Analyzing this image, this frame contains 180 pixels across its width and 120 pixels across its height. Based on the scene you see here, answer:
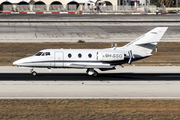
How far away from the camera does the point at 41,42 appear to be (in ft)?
188

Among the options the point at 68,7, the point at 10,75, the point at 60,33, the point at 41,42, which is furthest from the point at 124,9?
the point at 10,75

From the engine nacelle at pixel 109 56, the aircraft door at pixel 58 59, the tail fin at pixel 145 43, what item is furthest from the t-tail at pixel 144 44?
the aircraft door at pixel 58 59

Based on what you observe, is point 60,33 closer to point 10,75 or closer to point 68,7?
point 10,75

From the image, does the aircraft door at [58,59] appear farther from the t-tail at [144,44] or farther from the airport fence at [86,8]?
the airport fence at [86,8]

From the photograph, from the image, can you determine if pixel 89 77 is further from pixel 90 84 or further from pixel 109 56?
pixel 90 84

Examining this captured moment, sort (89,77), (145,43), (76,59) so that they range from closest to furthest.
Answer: (76,59) < (89,77) < (145,43)

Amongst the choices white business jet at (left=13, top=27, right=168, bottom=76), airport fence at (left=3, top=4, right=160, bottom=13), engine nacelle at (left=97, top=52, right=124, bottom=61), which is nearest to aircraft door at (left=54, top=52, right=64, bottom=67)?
white business jet at (left=13, top=27, right=168, bottom=76)

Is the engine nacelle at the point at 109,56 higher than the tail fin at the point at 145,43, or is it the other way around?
the tail fin at the point at 145,43

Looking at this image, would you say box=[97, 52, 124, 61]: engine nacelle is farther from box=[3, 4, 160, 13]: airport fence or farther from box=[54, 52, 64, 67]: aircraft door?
box=[3, 4, 160, 13]: airport fence

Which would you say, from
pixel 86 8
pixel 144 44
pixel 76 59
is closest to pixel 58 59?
pixel 76 59

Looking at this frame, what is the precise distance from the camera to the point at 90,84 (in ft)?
89.2

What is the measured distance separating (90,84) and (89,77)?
343cm

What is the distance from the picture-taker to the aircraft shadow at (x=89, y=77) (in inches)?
1164

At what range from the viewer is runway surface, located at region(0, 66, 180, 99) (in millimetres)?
23125
